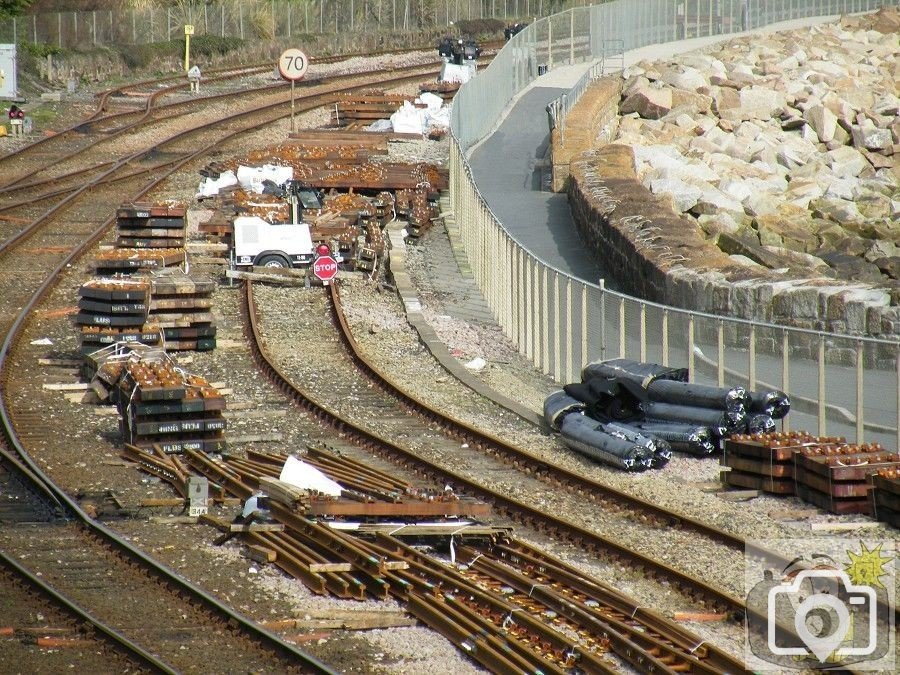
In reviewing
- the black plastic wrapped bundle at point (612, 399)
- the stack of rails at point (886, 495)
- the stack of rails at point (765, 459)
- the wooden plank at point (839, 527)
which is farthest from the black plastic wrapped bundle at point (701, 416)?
the wooden plank at point (839, 527)

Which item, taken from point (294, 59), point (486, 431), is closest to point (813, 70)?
point (294, 59)

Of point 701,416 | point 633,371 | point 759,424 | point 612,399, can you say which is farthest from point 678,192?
point 759,424

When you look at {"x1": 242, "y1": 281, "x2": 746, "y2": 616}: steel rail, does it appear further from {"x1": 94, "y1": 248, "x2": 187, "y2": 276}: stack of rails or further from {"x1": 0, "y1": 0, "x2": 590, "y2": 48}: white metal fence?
{"x1": 0, "y1": 0, "x2": 590, "y2": 48}: white metal fence

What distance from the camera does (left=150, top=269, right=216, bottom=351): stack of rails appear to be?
2227 centimetres

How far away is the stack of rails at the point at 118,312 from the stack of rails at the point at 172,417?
4560 mm

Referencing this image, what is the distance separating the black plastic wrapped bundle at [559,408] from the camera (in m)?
18.0

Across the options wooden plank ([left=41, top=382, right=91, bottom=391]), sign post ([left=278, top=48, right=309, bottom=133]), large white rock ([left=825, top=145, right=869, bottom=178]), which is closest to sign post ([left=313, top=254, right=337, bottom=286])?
wooden plank ([left=41, top=382, right=91, bottom=391])

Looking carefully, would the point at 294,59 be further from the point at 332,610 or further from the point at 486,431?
the point at 332,610

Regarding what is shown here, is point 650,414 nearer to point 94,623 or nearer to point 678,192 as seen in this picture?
point 94,623

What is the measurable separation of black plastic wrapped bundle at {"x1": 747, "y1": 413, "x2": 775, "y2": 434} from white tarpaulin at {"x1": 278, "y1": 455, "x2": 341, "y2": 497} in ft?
15.9

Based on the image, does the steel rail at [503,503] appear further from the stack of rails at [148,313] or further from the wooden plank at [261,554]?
the wooden plank at [261,554]

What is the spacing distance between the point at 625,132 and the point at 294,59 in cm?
886

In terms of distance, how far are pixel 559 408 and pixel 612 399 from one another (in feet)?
2.47

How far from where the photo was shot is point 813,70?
4950 centimetres
